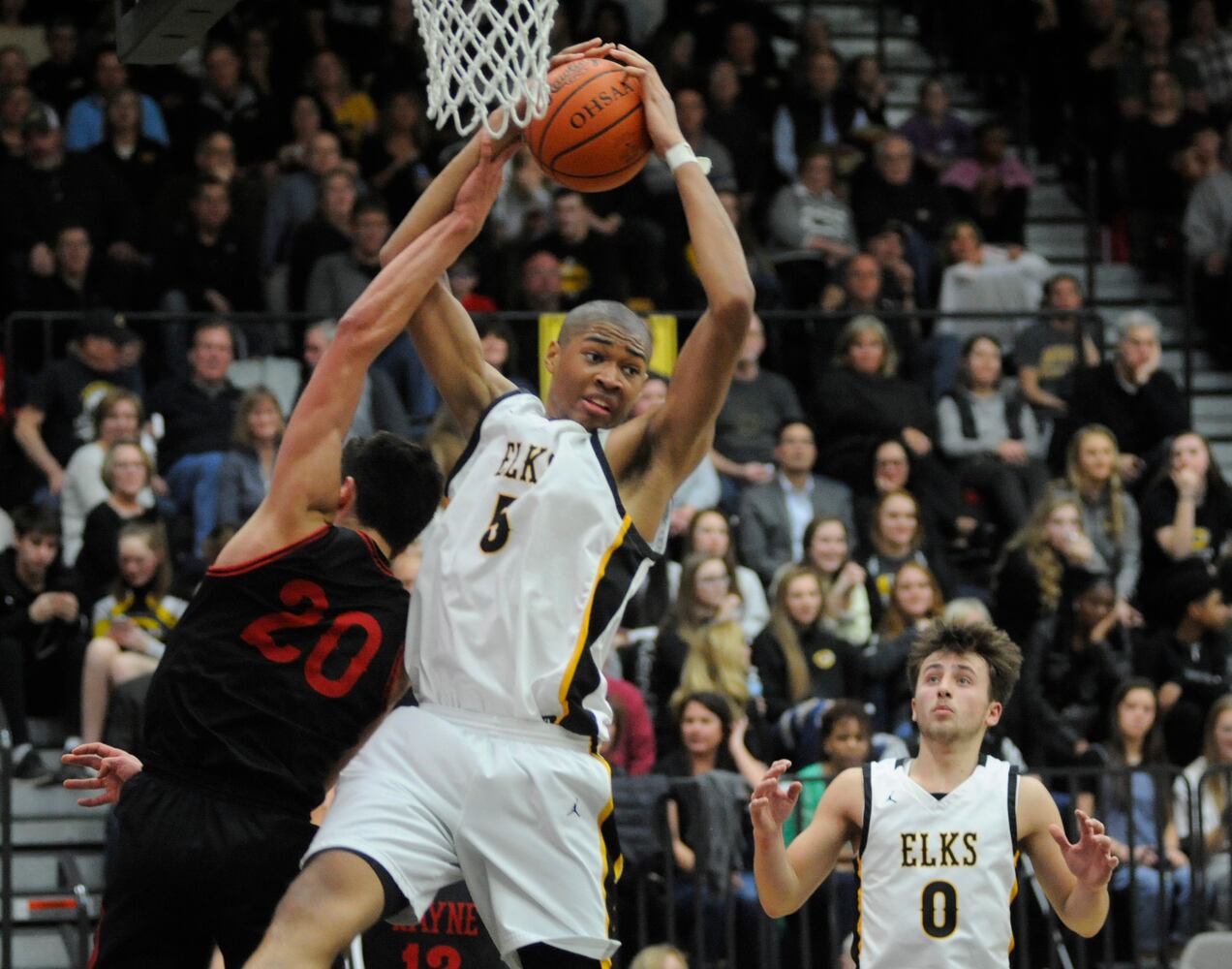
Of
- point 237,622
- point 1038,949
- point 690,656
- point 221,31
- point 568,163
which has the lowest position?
point 1038,949

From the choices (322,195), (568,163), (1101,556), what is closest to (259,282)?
(322,195)

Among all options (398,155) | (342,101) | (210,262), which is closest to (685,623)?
(210,262)

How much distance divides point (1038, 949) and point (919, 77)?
368 inches

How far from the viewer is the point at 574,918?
18.3 ft

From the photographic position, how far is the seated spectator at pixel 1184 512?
495 inches

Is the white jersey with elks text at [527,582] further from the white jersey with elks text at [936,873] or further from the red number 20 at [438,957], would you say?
the red number 20 at [438,957]

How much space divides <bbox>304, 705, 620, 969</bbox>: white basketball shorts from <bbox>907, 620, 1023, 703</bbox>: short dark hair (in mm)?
1513

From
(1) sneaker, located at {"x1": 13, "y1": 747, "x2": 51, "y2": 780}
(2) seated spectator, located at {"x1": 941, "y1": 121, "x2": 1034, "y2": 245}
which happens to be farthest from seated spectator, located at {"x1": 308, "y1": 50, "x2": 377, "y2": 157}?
(1) sneaker, located at {"x1": 13, "y1": 747, "x2": 51, "y2": 780}

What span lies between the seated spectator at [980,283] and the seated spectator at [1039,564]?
2.35 meters

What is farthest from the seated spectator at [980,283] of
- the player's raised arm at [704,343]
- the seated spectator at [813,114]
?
the player's raised arm at [704,343]

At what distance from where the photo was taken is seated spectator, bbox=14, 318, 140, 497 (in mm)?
12148

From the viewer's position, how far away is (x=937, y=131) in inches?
640

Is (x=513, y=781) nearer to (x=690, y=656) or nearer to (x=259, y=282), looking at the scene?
(x=690, y=656)

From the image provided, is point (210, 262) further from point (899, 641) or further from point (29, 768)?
point (899, 641)
